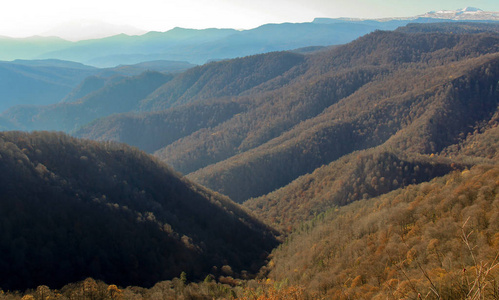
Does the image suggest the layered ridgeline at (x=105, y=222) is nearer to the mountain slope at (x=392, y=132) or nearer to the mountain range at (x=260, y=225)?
the mountain range at (x=260, y=225)

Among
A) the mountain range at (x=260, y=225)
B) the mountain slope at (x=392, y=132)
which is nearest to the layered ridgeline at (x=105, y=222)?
the mountain range at (x=260, y=225)

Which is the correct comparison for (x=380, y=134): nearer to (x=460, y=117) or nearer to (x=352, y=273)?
(x=460, y=117)

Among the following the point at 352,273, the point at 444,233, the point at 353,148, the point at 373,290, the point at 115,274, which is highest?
the point at 444,233

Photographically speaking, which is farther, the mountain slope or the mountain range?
the mountain slope

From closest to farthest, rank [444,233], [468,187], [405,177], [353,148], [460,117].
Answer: [444,233], [468,187], [405,177], [460,117], [353,148]

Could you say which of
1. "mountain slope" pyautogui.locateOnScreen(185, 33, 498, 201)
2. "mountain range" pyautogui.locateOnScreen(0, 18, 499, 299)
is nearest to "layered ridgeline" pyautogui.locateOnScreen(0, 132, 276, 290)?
"mountain range" pyautogui.locateOnScreen(0, 18, 499, 299)

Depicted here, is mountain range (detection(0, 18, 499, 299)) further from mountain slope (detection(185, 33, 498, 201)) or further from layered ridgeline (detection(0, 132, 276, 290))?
mountain slope (detection(185, 33, 498, 201))

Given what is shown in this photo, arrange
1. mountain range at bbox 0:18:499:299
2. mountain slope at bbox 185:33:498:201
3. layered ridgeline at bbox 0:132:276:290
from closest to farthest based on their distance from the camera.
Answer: mountain range at bbox 0:18:499:299 → layered ridgeline at bbox 0:132:276:290 → mountain slope at bbox 185:33:498:201

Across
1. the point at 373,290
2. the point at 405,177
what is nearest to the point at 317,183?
the point at 405,177

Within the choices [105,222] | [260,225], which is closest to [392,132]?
[260,225]
